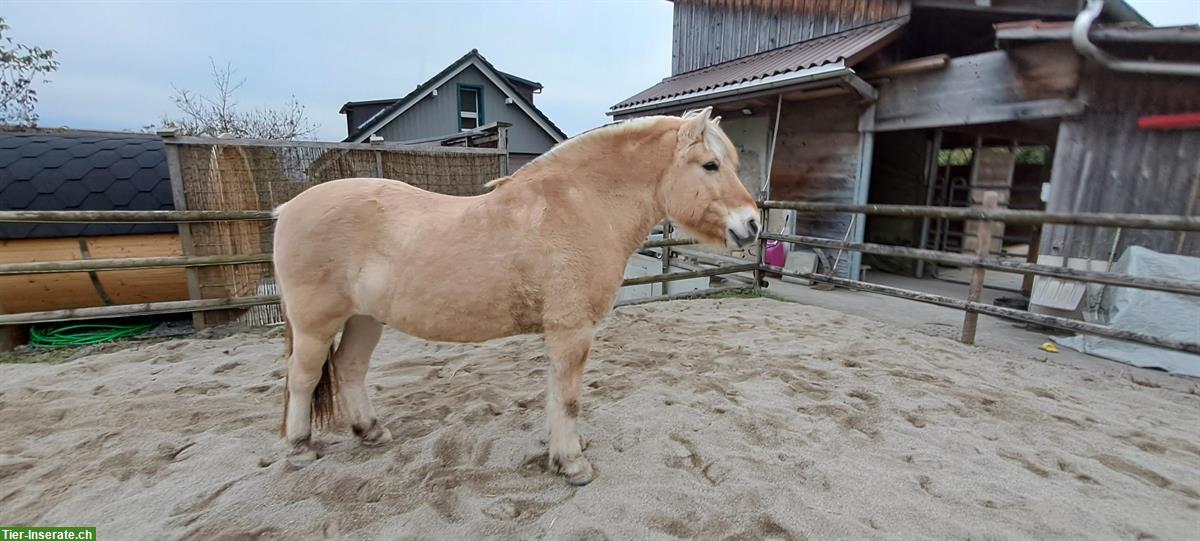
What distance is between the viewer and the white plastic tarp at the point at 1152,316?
3584 mm

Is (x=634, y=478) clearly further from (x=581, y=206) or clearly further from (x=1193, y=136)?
(x=1193, y=136)

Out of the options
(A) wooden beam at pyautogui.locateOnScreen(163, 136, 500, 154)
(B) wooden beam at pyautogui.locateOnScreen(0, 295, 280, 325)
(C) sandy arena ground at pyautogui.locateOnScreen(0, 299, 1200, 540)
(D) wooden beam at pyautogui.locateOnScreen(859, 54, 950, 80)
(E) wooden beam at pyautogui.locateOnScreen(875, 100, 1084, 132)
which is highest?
(D) wooden beam at pyautogui.locateOnScreen(859, 54, 950, 80)

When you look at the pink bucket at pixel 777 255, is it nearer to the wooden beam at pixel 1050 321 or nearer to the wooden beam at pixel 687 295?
the wooden beam at pixel 687 295

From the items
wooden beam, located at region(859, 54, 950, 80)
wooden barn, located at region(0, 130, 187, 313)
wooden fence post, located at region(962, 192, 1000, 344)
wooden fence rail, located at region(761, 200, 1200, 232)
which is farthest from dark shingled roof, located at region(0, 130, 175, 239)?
wooden beam, located at region(859, 54, 950, 80)

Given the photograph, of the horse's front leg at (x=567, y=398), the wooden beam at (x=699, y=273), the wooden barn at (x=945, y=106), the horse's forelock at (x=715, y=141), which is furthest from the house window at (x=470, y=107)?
the horse's front leg at (x=567, y=398)

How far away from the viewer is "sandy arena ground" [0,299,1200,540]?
186cm

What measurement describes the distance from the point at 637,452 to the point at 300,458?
163 centimetres

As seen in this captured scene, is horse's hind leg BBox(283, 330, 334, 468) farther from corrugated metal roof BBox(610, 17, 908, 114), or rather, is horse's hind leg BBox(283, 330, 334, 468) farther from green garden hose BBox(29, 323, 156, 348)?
corrugated metal roof BBox(610, 17, 908, 114)

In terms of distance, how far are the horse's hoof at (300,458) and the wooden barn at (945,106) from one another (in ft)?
19.5

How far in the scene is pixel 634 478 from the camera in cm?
216

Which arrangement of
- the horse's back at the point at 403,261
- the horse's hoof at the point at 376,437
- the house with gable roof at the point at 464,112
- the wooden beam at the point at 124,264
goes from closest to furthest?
the horse's back at the point at 403,261 → the horse's hoof at the point at 376,437 → the wooden beam at the point at 124,264 → the house with gable roof at the point at 464,112

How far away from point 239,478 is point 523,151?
48.6 ft

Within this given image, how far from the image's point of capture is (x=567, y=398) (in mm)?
2174

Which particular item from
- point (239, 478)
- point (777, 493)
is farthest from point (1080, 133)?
point (239, 478)
